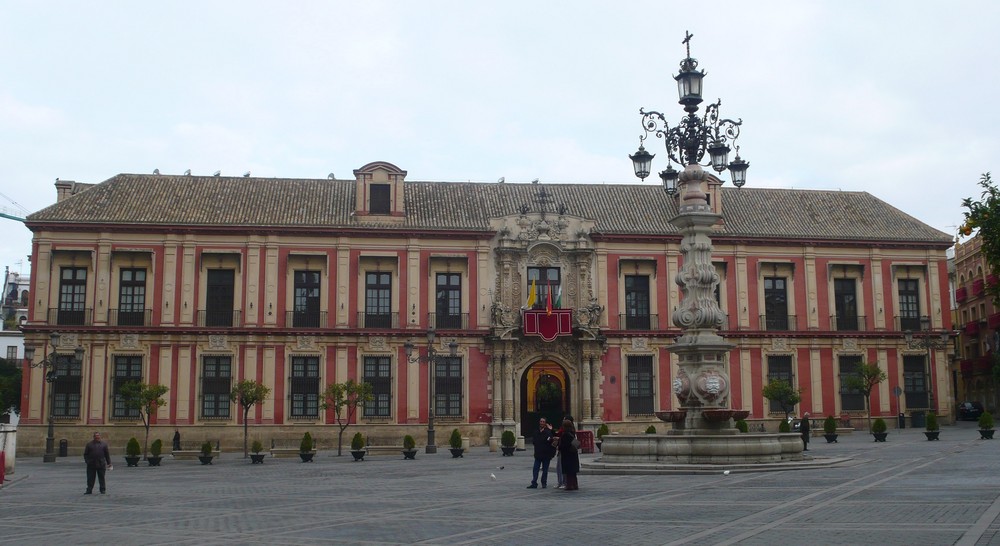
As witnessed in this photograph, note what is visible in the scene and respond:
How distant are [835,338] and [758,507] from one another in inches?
1358

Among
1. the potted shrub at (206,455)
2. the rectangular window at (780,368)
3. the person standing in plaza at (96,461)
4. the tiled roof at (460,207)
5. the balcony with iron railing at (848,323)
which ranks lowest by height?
the potted shrub at (206,455)

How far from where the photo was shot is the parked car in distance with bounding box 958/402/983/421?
54031 millimetres

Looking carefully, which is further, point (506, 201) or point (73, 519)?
point (506, 201)

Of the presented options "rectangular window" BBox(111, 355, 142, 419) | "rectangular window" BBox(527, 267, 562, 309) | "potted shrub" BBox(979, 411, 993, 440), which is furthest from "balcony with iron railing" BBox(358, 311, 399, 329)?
"potted shrub" BBox(979, 411, 993, 440)

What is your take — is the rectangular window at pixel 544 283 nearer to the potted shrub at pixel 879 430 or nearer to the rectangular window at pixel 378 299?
the rectangular window at pixel 378 299

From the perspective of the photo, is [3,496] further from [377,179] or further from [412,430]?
[377,179]

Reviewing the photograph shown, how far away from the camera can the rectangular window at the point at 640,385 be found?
1759 inches

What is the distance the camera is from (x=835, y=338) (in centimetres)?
4647

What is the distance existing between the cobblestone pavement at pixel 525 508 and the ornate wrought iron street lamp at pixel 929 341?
875 inches

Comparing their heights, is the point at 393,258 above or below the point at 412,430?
above

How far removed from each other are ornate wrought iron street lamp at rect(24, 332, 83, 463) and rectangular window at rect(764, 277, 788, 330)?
29.8 m

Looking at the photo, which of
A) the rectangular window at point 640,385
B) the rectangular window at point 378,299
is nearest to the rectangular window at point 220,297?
the rectangular window at point 378,299

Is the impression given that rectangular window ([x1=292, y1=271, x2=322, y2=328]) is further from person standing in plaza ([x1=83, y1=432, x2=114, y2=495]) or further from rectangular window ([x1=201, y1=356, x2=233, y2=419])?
person standing in plaza ([x1=83, y1=432, x2=114, y2=495])

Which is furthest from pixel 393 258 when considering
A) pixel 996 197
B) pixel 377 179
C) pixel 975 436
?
pixel 996 197
